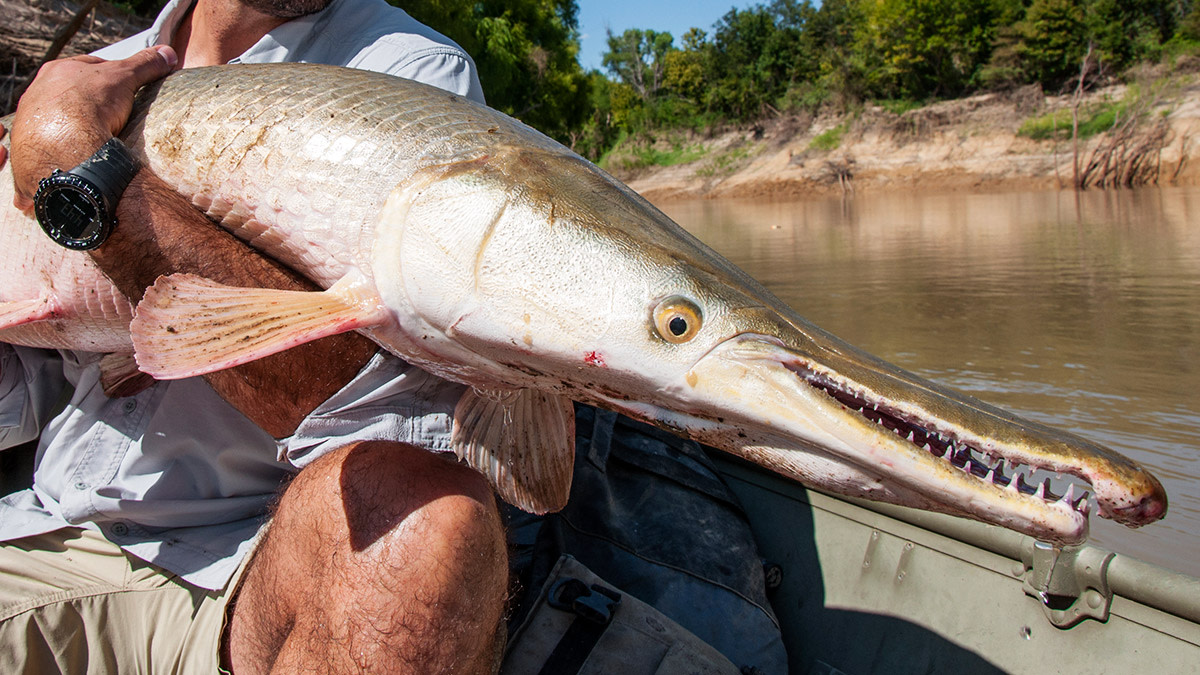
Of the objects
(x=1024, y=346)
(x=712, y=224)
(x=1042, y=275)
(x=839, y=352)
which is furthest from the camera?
(x=712, y=224)

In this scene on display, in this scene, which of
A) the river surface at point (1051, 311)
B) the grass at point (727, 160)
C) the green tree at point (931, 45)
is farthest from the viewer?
the grass at point (727, 160)

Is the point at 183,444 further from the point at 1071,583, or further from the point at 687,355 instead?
the point at 1071,583

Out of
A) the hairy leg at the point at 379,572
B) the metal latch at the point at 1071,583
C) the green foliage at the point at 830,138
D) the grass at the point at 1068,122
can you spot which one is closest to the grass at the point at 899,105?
the green foliage at the point at 830,138

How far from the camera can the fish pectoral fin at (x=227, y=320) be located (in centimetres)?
134

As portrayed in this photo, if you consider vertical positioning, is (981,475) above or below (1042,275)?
above

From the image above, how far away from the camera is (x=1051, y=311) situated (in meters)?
6.95

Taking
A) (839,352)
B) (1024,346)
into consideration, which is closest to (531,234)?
(839,352)

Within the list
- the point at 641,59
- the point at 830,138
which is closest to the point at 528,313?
the point at 830,138

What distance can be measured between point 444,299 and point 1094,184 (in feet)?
79.4

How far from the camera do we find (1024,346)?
596 cm

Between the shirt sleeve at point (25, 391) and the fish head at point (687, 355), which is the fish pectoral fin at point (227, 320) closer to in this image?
the fish head at point (687, 355)

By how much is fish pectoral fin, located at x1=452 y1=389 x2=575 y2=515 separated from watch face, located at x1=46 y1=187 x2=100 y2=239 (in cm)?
79

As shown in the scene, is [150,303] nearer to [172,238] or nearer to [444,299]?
[172,238]

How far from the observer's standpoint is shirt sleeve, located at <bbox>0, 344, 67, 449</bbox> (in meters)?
2.16
